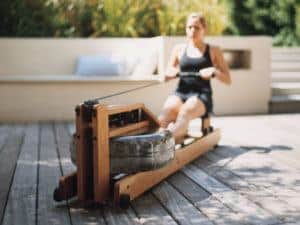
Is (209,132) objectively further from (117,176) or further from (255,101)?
(255,101)

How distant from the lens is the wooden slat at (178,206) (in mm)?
2512

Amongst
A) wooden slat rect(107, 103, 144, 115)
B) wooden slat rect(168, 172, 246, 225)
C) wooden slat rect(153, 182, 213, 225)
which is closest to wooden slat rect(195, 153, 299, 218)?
wooden slat rect(168, 172, 246, 225)

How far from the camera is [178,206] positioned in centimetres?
273

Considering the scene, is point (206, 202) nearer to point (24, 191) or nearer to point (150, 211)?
point (150, 211)

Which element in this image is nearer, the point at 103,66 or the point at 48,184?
the point at 48,184

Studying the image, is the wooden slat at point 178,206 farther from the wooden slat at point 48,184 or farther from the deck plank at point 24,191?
the deck plank at point 24,191

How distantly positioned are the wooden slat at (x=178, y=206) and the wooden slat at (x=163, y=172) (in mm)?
75

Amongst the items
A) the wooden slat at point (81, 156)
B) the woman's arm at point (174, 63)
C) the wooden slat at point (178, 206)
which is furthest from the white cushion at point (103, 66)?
the wooden slat at point (81, 156)

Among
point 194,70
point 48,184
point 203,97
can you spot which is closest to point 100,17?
point 194,70

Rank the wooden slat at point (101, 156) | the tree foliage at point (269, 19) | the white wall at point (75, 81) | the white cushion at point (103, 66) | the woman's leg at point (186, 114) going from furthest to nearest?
the tree foliage at point (269, 19)
the white cushion at point (103, 66)
the white wall at point (75, 81)
the woman's leg at point (186, 114)
the wooden slat at point (101, 156)

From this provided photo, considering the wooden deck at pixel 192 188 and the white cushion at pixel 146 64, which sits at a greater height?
the white cushion at pixel 146 64

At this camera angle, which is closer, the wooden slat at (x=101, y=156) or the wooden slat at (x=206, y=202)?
the wooden slat at (x=206, y=202)

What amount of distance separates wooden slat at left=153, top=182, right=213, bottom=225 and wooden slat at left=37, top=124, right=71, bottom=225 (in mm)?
507

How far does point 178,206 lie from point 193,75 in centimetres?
155
